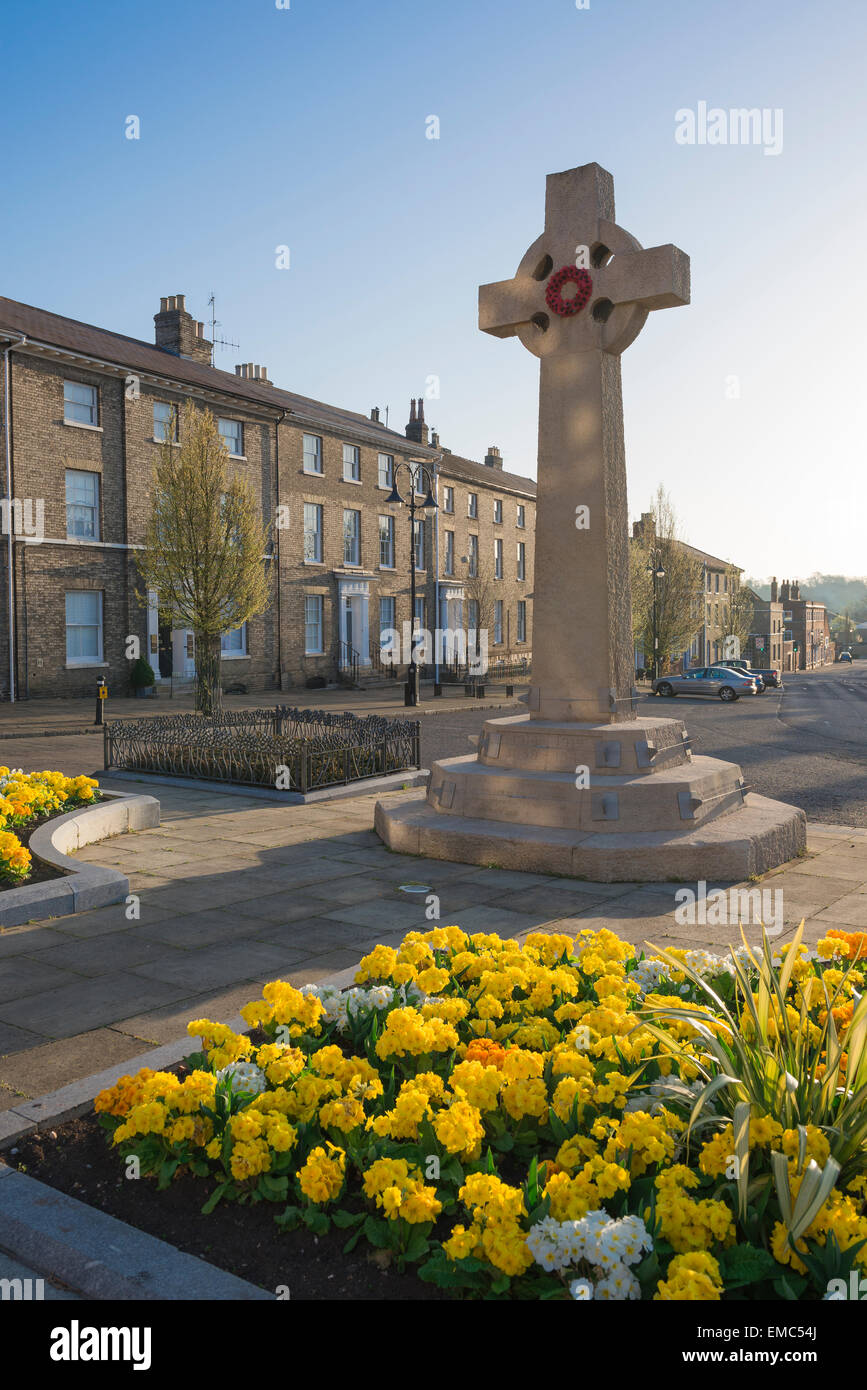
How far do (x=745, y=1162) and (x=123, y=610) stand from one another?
29693 millimetres

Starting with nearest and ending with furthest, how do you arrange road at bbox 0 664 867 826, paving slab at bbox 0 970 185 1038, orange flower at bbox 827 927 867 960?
orange flower at bbox 827 927 867 960 → paving slab at bbox 0 970 185 1038 → road at bbox 0 664 867 826

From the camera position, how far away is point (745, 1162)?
9.55 feet

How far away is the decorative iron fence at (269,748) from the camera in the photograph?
43.2 ft

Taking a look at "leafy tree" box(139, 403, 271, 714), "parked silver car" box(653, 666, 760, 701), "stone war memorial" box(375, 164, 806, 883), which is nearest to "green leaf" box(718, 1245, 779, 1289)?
"stone war memorial" box(375, 164, 806, 883)

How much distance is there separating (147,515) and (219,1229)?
29.7 m

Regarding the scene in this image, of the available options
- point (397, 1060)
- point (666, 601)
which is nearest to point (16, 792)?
point (397, 1060)

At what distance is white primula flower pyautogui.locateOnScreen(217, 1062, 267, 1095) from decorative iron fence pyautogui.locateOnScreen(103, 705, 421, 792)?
889cm

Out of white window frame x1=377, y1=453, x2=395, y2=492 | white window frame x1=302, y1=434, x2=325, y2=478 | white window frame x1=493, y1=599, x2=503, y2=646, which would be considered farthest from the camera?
white window frame x1=493, y1=599, x2=503, y2=646

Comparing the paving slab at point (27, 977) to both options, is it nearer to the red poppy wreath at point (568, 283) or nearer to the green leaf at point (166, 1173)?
the green leaf at point (166, 1173)

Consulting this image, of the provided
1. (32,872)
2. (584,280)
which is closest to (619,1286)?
(32,872)

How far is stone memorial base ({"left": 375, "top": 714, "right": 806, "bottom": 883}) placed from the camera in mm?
8445

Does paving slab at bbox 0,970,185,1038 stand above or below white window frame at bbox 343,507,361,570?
below

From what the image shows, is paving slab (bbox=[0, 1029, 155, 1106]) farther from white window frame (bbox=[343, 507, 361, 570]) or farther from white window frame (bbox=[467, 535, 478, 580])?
white window frame (bbox=[467, 535, 478, 580])
